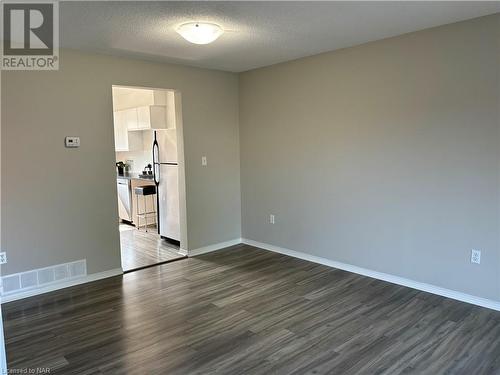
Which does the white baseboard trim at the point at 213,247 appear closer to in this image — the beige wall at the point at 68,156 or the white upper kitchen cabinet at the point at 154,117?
the beige wall at the point at 68,156

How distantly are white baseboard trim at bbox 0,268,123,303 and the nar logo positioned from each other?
220 centimetres

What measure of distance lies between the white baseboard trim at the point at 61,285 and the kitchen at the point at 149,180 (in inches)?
9.6

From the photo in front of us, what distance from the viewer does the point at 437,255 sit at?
3.59 metres

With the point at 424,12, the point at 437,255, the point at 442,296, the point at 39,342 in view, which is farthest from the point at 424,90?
the point at 39,342

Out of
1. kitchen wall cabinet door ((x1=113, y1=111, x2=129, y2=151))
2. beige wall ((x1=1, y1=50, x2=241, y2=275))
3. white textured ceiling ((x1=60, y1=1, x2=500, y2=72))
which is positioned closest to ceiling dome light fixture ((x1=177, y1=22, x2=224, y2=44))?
white textured ceiling ((x1=60, y1=1, x2=500, y2=72))

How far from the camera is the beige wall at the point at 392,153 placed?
3262mm

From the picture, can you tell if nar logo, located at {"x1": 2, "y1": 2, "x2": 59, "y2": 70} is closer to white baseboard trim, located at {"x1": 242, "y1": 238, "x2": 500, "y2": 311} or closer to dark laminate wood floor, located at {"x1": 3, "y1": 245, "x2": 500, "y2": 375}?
dark laminate wood floor, located at {"x1": 3, "y1": 245, "x2": 500, "y2": 375}

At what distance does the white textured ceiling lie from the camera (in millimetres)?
2801

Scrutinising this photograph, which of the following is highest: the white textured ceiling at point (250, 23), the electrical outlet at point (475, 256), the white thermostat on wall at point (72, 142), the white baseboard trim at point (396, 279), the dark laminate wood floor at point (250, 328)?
the white textured ceiling at point (250, 23)

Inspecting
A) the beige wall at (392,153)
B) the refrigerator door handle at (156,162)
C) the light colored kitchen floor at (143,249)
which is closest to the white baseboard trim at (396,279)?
the beige wall at (392,153)

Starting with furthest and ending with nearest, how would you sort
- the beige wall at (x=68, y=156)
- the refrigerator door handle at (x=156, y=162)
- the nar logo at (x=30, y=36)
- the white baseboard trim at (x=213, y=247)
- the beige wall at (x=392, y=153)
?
the refrigerator door handle at (x=156, y=162) < the white baseboard trim at (x=213, y=247) < the beige wall at (x=68, y=156) < the beige wall at (x=392, y=153) < the nar logo at (x=30, y=36)

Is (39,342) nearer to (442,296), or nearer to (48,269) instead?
(48,269)

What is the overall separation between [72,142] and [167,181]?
1.82 metres

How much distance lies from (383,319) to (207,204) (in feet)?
9.30
